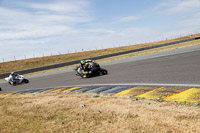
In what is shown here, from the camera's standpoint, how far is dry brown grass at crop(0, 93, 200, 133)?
3.56 m

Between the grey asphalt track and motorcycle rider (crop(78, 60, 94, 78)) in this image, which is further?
motorcycle rider (crop(78, 60, 94, 78))

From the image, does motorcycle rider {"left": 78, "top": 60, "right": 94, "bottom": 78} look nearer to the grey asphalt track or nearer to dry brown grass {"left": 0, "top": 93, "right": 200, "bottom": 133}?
the grey asphalt track

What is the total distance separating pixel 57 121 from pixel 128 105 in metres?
1.76

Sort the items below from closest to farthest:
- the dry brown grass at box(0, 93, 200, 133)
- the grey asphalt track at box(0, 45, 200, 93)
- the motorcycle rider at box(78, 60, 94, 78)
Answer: the dry brown grass at box(0, 93, 200, 133) < the grey asphalt track at box(0, 45, 200, 93) < the motorcycle rider at box(78, 60, 94, 78)

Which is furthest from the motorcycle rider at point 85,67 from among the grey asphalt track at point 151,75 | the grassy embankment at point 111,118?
the grassy embankment at point 111,118

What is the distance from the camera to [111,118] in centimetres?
424

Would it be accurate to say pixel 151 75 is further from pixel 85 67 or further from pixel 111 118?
pixel 111 118

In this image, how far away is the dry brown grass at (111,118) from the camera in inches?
140

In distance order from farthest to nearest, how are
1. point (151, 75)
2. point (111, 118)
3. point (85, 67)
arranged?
point (85, 67), point (151, 75), point (111, 118)

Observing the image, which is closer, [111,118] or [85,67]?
[111,118]

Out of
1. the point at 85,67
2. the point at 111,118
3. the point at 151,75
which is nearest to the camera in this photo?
the point at 111,118

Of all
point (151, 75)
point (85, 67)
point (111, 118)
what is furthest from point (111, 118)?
point (85, 67)

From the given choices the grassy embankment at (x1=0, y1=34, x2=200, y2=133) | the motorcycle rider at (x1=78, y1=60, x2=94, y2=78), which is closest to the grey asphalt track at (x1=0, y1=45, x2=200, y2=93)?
the motorcycle rider at (x1=78, y1=60, x2=94, y2=78)

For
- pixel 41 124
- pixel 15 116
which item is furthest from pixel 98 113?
pixel 15 116
